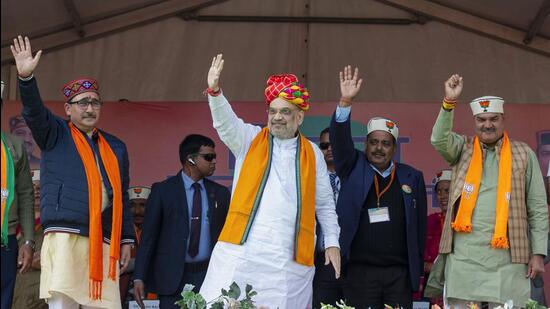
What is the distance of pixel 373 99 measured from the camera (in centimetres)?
837

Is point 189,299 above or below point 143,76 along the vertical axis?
below

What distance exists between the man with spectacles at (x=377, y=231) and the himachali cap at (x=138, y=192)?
1945 millimetres

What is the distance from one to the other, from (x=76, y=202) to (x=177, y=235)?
1133mm

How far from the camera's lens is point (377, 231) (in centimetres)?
596

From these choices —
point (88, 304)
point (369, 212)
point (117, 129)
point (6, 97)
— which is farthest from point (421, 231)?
point (6, 97)

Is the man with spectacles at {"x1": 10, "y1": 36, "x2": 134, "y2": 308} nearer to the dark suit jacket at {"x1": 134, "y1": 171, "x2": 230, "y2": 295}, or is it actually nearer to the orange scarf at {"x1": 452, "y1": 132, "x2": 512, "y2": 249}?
the dark suit jacket at {"x1": 134, "y1": 171, "x2": 230, "y2": 295}

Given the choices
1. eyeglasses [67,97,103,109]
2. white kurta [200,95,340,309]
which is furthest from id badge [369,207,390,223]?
eyeglasses [67,97,103,109]

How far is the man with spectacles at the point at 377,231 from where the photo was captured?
592 cm

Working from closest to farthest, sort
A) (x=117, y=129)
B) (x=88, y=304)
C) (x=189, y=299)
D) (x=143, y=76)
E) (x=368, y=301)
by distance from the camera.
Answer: (x=189, y=299), (x=88, y=304), (x=368, y=301), (x=117, y=129), (x=143, y=76)

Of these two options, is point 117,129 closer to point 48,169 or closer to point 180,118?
point 180,118

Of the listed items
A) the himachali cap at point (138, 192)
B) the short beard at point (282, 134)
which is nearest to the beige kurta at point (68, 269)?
the short beard at point (282, 134)

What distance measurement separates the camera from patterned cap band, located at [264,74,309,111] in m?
5.33

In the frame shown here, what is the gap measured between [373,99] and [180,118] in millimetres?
1689

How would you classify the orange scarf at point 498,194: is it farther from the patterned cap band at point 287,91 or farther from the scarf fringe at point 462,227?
the patterned cap band at point 287,91
